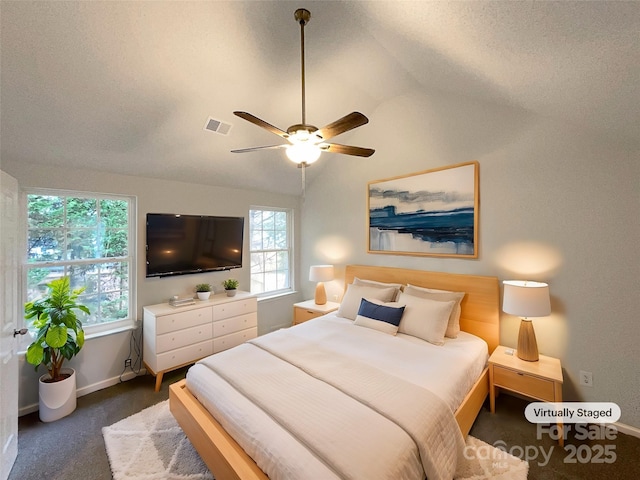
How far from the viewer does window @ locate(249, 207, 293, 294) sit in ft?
14.0

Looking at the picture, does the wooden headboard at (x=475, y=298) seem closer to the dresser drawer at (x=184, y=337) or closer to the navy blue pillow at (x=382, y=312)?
the navy blue pillow at (x=382, y=312)

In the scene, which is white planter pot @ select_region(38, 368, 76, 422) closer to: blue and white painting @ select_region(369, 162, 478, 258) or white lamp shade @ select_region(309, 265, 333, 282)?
white lamp shade @ select_region(309, 265, 333, 282)

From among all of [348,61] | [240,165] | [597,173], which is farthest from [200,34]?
[597,173]

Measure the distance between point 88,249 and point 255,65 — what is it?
2491 mm

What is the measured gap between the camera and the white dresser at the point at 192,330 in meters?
2.79

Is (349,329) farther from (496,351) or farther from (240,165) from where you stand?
(240,165)

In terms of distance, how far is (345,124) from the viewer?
1.63 metres

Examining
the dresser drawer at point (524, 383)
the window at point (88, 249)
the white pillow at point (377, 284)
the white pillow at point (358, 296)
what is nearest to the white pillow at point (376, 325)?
the white pillow at point (358, 296)

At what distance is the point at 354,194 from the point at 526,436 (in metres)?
2.99

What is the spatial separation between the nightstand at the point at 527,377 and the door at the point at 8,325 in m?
3.45

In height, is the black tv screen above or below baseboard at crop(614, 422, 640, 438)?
above

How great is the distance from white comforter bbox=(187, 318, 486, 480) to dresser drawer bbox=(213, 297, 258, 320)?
3.58 feet

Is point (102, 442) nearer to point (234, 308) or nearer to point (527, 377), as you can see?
point (234, 308)

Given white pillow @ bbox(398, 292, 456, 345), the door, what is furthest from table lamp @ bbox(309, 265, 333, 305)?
the door
